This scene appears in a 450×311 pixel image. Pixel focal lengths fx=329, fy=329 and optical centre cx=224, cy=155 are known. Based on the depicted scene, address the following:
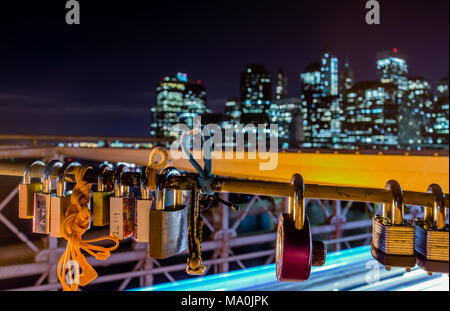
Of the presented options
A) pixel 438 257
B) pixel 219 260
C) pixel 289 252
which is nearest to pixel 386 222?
pixel 438 257

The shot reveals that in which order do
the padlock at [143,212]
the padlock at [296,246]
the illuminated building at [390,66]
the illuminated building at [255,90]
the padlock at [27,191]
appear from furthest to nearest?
the illuminated building at [390,66] → the illuminated building at [255,90] → the padlock at [27,191] → the padlock at [143,212] → the padlock at [296,246]

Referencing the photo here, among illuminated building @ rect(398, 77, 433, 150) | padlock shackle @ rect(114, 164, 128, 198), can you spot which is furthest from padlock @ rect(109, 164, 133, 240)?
illuminated building @ rect(398, 77, 433, 150)

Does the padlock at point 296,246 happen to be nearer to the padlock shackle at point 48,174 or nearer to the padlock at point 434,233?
the padlock at point 434,233

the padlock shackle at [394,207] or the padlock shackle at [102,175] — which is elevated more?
the padlock shackle at [102,175]

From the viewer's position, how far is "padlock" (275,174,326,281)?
482mm

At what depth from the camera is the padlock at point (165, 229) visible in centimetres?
54

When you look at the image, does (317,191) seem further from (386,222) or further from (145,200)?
(145,200)

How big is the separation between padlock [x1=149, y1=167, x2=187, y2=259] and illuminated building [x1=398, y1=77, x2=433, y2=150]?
238 inches

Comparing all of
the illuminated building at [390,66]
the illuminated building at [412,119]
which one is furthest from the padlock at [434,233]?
the illuminated building at [412,119]

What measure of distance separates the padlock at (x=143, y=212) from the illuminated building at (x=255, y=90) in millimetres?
2358

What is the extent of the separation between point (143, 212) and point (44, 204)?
0.23 m

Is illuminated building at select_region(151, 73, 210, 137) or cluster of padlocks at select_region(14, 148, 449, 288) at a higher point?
illuminated building at select_region(151, 73, 210, 137)

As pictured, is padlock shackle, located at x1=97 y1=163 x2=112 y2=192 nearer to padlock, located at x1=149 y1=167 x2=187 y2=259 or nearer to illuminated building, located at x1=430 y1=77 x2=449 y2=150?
padlock, located at x1=149 y1=167 x2=187 y2=259
